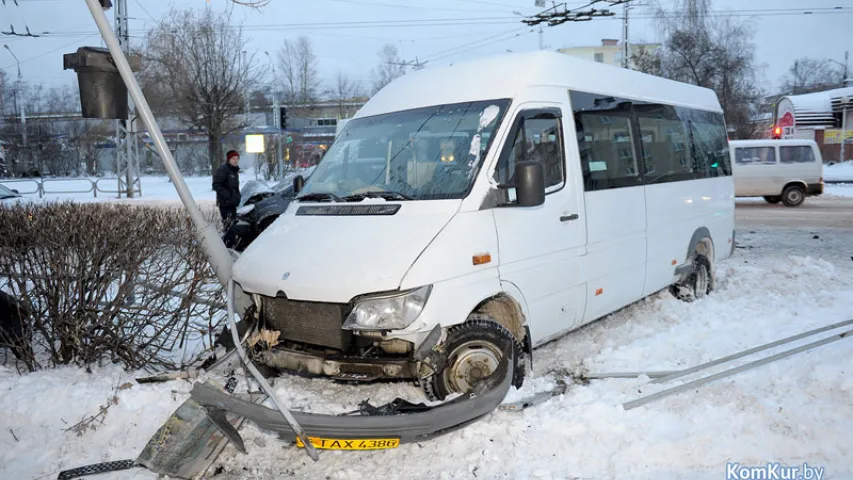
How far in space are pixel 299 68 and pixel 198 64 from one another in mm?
18866

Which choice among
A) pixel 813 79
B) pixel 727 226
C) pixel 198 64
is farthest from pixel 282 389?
pixel 813 79

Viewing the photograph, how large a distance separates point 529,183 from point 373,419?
6.86ft

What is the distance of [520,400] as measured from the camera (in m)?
4.79

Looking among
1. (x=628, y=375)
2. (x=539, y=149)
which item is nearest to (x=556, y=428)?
(x=628, y=375)

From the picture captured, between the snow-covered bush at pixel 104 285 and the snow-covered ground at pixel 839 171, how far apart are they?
36119mm

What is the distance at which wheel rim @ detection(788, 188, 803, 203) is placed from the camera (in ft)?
72.4

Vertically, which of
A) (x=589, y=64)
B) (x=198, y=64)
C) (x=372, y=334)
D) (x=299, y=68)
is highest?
(x=299, y=68)

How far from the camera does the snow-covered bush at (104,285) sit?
17.4 ft

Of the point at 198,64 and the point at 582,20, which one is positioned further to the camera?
the point at 198,64

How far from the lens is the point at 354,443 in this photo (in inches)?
156

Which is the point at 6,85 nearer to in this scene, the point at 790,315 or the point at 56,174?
the point at 56,174

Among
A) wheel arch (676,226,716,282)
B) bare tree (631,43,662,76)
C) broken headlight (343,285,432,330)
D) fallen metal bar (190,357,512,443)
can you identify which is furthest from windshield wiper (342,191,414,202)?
bare tree (631,43,662,76)

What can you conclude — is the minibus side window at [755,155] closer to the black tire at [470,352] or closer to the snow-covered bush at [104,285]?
the black tire at [470,352]

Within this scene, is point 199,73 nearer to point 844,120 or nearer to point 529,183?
point 529,183
